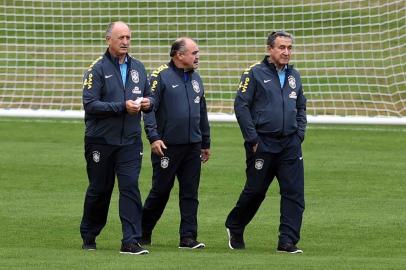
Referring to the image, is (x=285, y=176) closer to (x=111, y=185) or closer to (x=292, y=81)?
(x=292, y=81)

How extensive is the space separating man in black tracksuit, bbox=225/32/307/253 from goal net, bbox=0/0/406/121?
9.83 m

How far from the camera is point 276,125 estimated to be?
11.8 meters

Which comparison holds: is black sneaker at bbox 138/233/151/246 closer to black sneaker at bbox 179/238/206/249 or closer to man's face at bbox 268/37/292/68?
black sneaker at bbox 179/238/206/249

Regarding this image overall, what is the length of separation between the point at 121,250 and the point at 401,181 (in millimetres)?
5536

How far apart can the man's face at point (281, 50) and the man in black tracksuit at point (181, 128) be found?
72 cm

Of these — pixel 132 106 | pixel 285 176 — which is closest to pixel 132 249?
pixel 132 106

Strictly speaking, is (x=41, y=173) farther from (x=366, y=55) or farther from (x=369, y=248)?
(x=366, y=55)

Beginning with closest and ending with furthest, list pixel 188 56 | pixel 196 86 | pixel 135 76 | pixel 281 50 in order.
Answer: pixel 135 76, pixel 281 50, pixel 188 56, pixel 196 86

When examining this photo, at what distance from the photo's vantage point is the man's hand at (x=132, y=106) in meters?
11.3

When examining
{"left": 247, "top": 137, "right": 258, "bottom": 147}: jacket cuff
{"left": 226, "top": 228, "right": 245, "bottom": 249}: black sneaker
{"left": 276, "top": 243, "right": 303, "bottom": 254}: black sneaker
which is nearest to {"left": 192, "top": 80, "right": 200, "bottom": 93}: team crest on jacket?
{"left": 247, "top": 137, "right": 258, "bottom": 147}: jacket cuff

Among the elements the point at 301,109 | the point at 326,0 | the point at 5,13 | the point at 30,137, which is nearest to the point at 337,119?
the point at 326,0

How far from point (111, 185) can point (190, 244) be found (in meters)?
0.85

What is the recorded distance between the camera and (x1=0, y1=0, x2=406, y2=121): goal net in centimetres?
2227

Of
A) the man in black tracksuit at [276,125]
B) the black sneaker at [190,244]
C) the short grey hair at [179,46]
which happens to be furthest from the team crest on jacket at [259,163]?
the short grey hair at [179,46]
